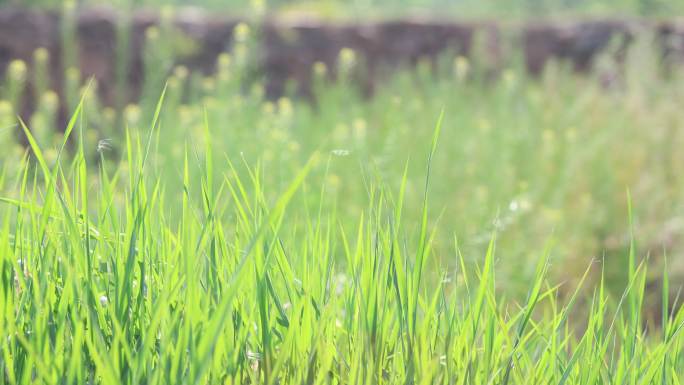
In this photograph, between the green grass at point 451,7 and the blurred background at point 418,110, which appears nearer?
the blurred background at point 418,110

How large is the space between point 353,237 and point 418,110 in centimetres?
352

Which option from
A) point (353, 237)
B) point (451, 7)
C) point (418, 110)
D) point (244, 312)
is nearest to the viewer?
point (244, 312)

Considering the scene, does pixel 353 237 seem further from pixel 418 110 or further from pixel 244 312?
pixel 418 110

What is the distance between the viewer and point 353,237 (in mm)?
1667

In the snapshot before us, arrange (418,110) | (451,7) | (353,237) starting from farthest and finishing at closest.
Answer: (451,7)
(418,110)
(353,237)

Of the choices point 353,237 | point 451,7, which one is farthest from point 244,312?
point 451,7

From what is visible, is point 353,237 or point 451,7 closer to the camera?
point 353,237

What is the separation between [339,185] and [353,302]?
261 cm

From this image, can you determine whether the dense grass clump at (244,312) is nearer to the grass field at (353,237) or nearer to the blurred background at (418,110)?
the grass field at (353,237)

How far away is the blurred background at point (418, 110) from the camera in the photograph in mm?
3658

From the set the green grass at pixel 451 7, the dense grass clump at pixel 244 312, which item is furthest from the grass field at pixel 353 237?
the green grass at pixel 451 7

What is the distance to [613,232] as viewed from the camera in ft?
13.4

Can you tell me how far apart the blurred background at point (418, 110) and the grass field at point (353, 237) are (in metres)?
0.03

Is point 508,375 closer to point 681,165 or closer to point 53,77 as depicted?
point 681,165
